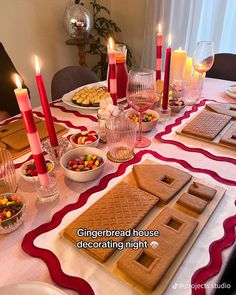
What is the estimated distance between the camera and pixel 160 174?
0.69m

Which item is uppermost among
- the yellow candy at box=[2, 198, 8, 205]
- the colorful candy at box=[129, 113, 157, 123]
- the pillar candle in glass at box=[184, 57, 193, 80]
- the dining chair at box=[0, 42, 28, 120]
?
the pillar candle in glass at box=[184, 57, 193, 80]

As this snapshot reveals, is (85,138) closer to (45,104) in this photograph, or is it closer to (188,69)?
(45,104)

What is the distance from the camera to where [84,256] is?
0.51m

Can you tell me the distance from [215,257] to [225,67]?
1.49 meters

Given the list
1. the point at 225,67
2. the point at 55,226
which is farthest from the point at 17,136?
the point at 225,67

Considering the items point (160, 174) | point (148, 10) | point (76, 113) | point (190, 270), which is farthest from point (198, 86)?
point (148, 10)

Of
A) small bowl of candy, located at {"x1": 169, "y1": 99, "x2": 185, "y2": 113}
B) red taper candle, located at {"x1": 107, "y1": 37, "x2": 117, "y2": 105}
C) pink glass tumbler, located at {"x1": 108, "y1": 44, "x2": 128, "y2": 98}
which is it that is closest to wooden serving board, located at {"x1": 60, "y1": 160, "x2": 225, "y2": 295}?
red taper candle, located at {"x1": 107, "y1": 37, "x2": 117, "y2": 105}

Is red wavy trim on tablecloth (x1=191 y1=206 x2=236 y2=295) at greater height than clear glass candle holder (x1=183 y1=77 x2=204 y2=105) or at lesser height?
lesser

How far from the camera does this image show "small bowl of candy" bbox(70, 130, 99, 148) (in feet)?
2.75

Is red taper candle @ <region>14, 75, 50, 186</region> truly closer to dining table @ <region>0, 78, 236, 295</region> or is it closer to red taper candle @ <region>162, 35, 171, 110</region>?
dining table @ <region>0, 78, 236, 295</region>

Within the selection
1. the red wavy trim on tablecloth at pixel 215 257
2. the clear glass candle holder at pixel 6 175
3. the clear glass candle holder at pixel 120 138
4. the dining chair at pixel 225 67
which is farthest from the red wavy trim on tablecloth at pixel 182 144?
the dining chair at pixel 225 67

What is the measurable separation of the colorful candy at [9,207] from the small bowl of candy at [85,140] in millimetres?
278

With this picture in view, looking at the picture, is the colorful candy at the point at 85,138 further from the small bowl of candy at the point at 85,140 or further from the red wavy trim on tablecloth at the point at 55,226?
the red wavy trim on tablecloth at the point at 55,226

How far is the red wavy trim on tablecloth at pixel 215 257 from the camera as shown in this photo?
0.46 metres
